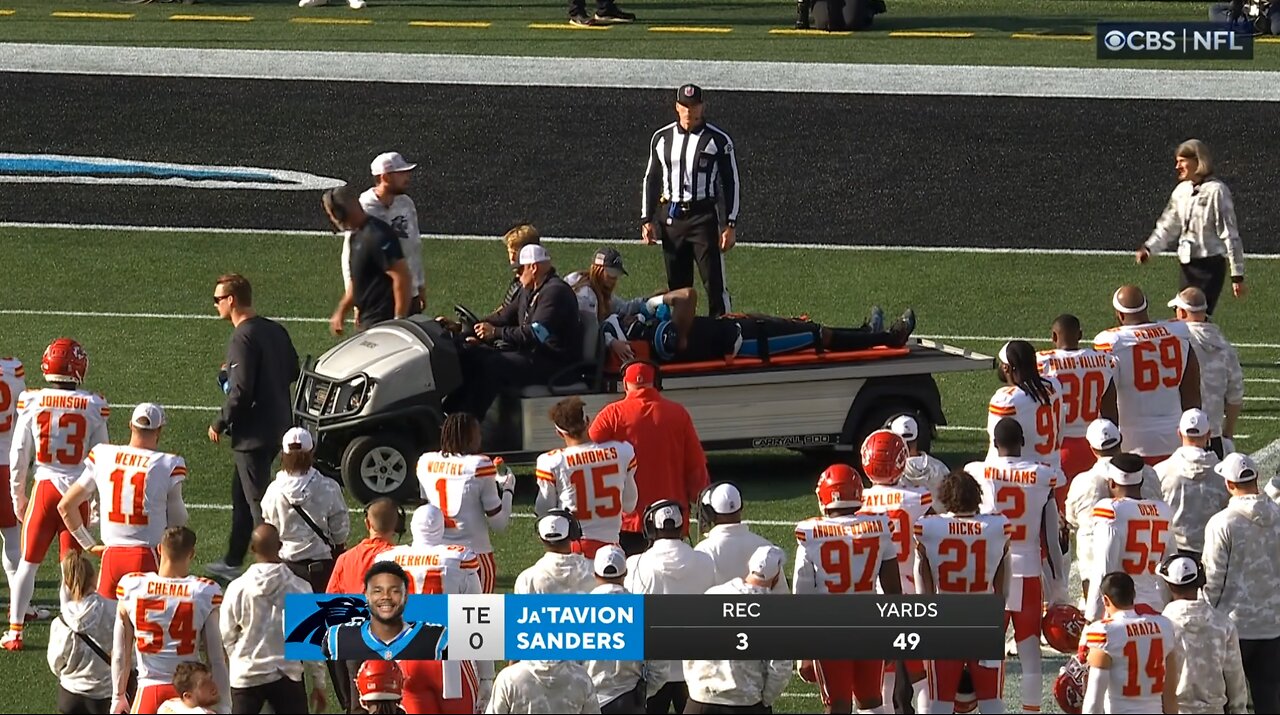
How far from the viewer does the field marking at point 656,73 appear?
1025 inches

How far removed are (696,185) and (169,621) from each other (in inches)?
301

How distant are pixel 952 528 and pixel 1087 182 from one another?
14.0 m

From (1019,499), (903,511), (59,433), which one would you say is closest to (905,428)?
(1019,499)

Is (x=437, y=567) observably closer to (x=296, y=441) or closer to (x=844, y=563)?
(x=296, y=441)

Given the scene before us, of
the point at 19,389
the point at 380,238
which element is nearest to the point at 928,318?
the point at 380,238

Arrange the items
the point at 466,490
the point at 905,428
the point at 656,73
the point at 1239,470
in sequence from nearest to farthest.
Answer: the point at 1239,470, the point at 466,490, the point at 905,428, the point at 656,73

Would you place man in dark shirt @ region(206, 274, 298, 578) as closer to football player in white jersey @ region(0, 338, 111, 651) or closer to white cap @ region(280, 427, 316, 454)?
football player in white jersey @ region(0, 338, 111, 651)

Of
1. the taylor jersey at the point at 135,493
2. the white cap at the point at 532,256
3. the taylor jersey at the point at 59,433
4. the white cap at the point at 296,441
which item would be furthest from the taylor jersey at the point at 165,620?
the white cap at the point at 532,256

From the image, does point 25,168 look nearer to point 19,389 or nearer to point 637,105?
point 637,105

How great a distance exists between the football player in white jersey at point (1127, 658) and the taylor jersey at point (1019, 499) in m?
1.60

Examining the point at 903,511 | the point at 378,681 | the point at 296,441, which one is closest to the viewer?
the point at 378,681

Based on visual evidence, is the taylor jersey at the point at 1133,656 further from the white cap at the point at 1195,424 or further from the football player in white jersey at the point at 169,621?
the football player in white jersey at the point at 169,621

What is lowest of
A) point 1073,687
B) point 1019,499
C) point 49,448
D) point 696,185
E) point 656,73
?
point 1073,687

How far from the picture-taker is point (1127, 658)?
29.8 ft
